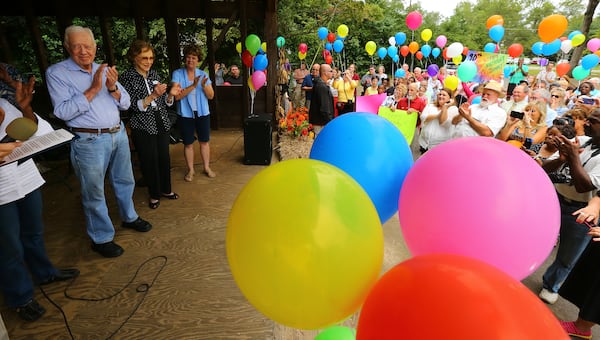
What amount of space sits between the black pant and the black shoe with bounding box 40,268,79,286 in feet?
3.79

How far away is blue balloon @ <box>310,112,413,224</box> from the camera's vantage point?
1.52 m

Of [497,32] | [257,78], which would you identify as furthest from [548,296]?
[497,32]

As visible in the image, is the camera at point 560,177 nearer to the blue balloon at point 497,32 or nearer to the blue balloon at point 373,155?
the blue balloon at point 373,155

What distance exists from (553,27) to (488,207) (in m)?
7.59

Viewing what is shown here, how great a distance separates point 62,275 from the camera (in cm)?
248

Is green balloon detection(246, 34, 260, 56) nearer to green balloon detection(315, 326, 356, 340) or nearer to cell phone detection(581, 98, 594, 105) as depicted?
cell phone detection(581, 98, 594, 105)

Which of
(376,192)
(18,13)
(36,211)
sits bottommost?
(36,211)

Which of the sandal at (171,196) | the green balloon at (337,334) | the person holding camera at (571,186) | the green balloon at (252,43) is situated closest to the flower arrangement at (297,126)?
the green balloon at (252,43)

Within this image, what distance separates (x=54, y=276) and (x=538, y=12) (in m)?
48.7

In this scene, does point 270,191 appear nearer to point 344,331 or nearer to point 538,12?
point 344,331

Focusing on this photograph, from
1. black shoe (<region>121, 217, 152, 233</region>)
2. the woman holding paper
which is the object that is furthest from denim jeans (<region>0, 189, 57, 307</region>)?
black shoe (<region>121, 217, 152, 233</region>)

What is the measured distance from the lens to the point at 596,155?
2.01 metres

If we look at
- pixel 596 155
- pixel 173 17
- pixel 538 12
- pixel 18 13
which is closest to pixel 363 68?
pixel 173 17

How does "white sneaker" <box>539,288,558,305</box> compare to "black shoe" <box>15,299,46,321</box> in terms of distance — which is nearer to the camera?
"black shoe" <box>15,299,46,321</box>
